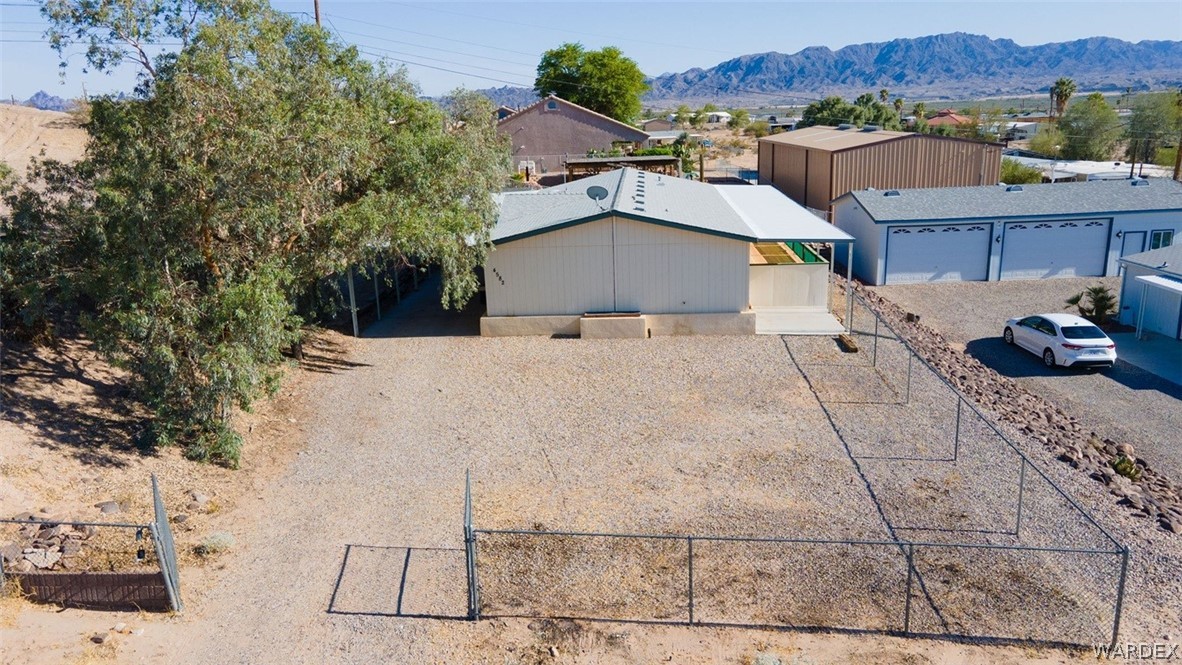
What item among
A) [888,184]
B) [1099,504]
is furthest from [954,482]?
[888,184]

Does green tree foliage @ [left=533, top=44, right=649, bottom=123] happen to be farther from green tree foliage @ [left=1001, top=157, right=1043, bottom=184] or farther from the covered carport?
the covered carport

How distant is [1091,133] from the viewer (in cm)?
6103

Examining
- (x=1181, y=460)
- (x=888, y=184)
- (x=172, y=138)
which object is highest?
(x=172, y=138)

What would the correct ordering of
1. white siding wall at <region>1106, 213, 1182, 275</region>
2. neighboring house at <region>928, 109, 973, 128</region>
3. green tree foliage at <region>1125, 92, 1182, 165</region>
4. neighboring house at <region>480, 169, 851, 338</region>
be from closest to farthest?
neighboring house at <region>480, 169, 851, 338</region>
white siding wall at <region>1106, 213, 1182, 275</region>
green tree foliage at <region>1125, 92, 1182, 165</region>
neighboring house at <region>928, 109, 973, 128</region>

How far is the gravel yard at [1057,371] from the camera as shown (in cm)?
1745

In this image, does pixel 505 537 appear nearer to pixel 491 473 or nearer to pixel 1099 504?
pixel 491 473

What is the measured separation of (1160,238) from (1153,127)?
115ft

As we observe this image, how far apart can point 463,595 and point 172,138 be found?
8055mm

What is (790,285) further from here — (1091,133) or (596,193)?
(1091,133)

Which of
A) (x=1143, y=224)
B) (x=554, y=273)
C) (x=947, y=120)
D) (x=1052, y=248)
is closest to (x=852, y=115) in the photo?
(x=947, y=120)

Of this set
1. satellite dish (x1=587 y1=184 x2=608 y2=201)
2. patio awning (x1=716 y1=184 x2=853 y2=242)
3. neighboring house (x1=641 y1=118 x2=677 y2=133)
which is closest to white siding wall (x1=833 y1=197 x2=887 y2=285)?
patio awning (x1=716 y1=184 x2=853 y2=242)

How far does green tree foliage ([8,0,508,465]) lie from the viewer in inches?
531

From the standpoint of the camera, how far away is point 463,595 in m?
11.2

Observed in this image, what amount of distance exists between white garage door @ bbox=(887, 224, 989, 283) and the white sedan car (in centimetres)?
768
